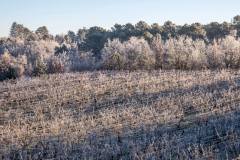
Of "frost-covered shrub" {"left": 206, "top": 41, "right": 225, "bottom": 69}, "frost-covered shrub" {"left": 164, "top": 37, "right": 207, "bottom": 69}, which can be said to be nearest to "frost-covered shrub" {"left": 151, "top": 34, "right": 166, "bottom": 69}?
"frost-covered shrub" {"left": 164, "top": 37, "right": 207, "bottom": 69}

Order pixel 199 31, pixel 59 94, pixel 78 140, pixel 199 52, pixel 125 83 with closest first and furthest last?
1. pixel 78 140
2. pixel 59 94
3. pixel 125 83
4. pixel 199 52
5. pixel 199 31

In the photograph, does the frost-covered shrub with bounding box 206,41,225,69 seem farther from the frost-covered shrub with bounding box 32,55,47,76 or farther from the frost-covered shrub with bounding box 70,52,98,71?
the frost-covered shrub with bounding box 32,55,47,76

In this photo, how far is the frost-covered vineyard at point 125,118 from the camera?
1249 cm

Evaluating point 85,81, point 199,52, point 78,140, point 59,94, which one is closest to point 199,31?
point 199,52

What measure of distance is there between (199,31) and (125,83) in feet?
69.0

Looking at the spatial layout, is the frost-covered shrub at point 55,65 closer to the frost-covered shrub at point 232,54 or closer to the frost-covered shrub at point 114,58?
the frost-covered shrub at point 114,58

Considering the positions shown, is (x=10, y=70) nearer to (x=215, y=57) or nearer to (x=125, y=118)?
(x=215, y=57)

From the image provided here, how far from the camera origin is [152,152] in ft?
39.2

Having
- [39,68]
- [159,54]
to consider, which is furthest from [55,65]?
[159,54]

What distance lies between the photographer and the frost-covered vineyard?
1249cm

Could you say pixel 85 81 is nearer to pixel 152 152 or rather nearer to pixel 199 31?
pixel 152 152

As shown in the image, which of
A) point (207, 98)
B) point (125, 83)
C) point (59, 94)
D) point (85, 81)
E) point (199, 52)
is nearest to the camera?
point (207, 98)

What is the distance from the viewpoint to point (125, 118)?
54.3 feet

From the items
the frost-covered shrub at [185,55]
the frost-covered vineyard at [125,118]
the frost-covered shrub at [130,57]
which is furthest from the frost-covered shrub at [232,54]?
the frost-covered vineyard at [125,118]
